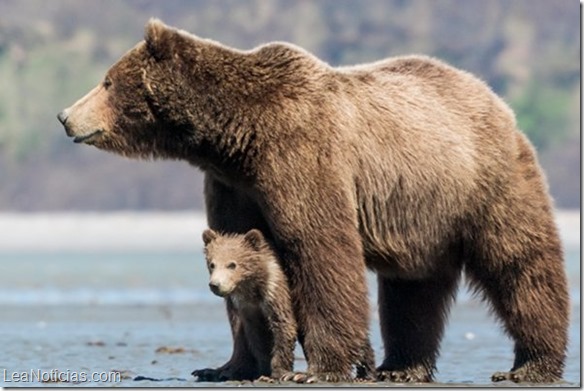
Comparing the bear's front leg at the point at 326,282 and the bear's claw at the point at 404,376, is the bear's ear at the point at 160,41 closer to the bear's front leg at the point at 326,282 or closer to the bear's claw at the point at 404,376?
the bear's front leg at the point at 326,282

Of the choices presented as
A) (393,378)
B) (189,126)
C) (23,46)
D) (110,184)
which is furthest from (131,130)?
(23,46)

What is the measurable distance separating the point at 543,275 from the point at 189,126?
2.22 meters

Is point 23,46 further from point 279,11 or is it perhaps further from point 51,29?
point 279,11

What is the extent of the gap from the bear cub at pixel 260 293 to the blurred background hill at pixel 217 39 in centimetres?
3328

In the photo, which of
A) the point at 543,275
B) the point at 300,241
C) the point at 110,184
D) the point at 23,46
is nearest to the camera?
the point at 300,241

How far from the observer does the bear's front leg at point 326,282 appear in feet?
26.3

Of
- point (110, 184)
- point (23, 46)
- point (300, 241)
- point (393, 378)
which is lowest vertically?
point (393, 378)

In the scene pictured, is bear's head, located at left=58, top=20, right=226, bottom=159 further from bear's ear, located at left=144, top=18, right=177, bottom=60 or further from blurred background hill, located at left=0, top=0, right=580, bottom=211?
blurred background hill, located at left=0, top=0, right=580, bottom=211

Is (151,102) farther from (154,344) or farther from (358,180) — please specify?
(154,344)

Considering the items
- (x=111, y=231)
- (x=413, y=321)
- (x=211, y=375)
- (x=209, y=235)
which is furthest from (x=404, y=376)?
(x=111, y=231)

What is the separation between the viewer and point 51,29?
50.9 m

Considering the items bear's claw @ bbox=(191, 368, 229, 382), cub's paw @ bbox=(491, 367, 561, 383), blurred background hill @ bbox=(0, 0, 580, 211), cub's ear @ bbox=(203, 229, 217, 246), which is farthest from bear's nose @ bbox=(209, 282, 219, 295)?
blurred background hill @ bbox=(0, 0, 580, 211)

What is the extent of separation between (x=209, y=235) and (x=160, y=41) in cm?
109

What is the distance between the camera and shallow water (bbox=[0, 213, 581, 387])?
9.45m
